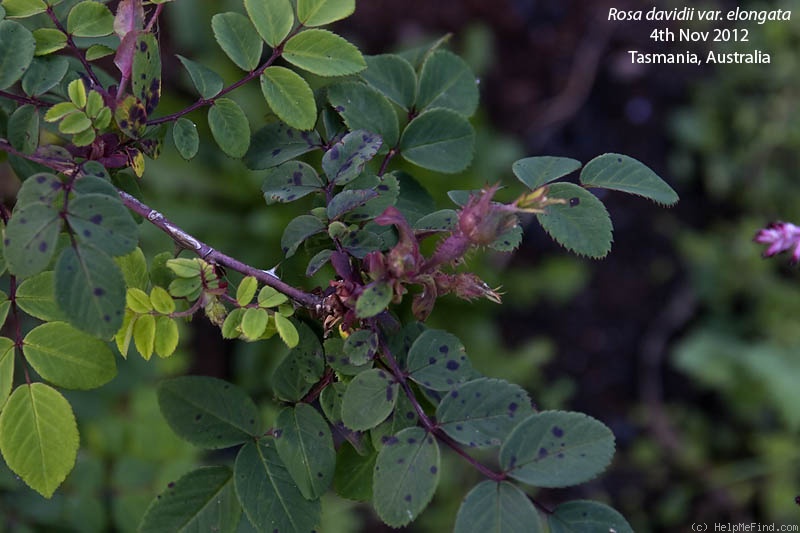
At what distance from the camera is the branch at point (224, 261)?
3.06 feet

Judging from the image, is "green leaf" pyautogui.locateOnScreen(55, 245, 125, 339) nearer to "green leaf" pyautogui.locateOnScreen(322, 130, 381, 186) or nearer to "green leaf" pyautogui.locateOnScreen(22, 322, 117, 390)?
"green leaf" pyautogui.locateOnScreen(22, 322, 117, 390)

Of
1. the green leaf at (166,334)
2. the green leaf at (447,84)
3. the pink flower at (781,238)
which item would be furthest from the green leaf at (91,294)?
the pink flower at (781,238)

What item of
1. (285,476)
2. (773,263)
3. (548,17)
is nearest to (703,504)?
(773,263)

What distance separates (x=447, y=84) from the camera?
123 cm

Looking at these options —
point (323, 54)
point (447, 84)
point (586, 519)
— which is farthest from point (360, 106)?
point (586, 519)

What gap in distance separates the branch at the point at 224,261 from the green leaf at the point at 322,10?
0.36 m

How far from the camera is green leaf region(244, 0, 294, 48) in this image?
1.02 meters

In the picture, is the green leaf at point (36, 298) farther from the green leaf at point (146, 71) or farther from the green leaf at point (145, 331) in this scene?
the green leaf at point (146, 71)

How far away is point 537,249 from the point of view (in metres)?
3.52

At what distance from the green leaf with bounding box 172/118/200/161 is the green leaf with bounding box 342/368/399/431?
386 millimetres

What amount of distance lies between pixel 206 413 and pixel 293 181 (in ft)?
1.15

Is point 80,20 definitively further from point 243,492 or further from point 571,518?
point 571,518

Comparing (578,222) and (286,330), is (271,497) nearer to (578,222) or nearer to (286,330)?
(286,330)

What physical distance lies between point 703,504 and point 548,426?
8.64ft
